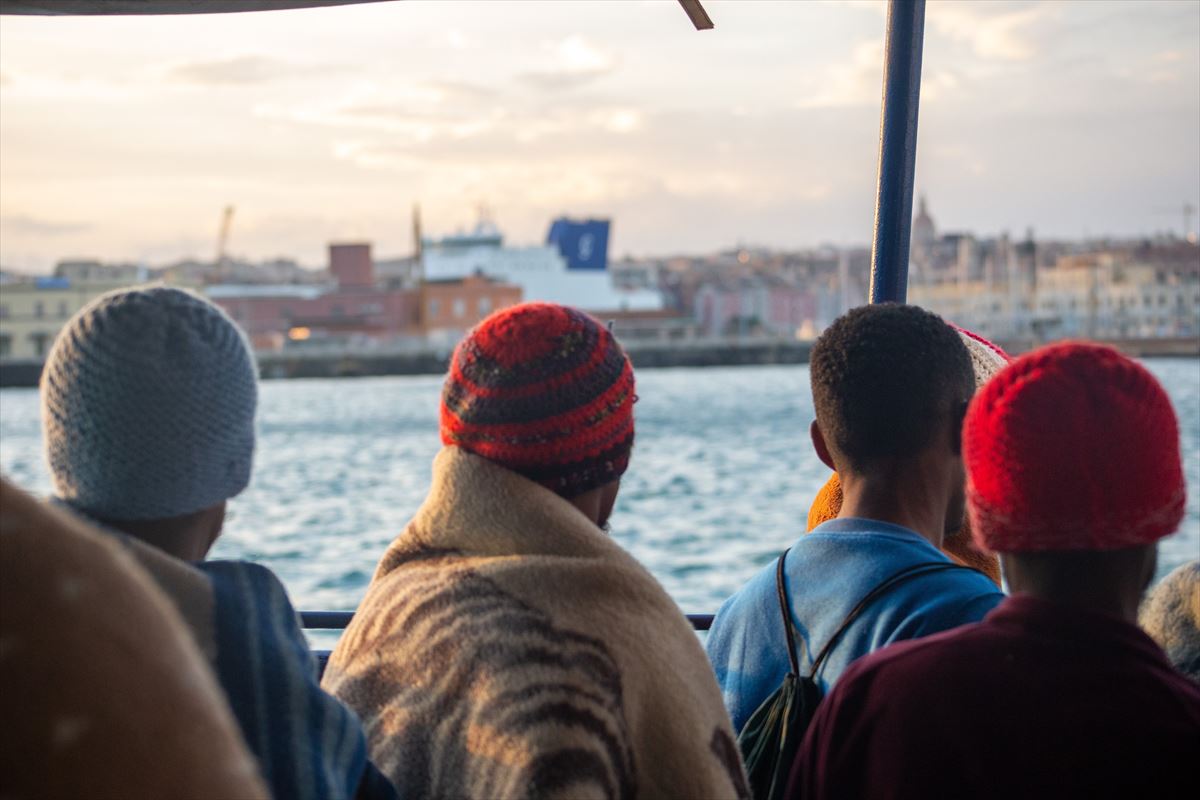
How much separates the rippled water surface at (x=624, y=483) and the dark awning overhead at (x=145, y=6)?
0.77 meters

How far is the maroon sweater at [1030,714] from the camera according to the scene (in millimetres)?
1076

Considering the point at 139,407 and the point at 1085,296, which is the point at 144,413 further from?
the point at 1085,296

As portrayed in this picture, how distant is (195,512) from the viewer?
1251 millimetres

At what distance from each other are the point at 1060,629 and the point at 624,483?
2991 cm

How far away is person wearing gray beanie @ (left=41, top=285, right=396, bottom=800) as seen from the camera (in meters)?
1.16

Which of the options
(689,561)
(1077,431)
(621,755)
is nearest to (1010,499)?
(1077,431)

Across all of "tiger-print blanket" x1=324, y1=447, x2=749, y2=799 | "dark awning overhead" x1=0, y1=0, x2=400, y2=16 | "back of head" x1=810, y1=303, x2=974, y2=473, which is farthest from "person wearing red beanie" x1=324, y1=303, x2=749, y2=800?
"dark awning overhead" x1=0, y1=0, x2=400, y2=16

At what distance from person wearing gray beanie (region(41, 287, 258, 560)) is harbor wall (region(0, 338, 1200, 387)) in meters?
62.0

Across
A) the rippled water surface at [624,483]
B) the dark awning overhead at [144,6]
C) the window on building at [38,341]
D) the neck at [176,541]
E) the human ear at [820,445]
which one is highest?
the dark awning overhead at [144,6]

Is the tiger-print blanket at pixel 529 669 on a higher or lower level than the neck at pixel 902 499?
lower

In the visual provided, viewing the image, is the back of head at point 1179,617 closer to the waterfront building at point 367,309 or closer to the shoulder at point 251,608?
the shoulder at point 251,608

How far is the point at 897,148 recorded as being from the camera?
7.92 feet

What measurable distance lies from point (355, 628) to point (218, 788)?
0.88 m

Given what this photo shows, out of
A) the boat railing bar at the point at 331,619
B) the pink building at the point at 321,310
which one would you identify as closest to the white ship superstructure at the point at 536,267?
the pink building at the point at 321,310
